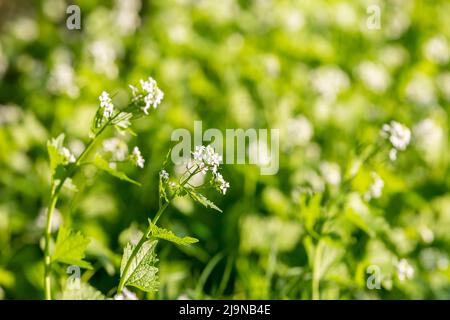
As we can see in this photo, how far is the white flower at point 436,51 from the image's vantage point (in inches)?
187

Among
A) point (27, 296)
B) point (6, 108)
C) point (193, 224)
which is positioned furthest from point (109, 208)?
point (6, 108)

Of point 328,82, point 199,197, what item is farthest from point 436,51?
point 199,197

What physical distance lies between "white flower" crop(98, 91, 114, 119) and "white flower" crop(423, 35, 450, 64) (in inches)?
130

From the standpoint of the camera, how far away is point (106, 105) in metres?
1.97

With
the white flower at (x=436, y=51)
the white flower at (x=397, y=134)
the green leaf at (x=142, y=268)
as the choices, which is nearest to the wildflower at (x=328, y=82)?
the white flower at (x=436, y=51)

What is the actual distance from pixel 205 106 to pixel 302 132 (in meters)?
0.71

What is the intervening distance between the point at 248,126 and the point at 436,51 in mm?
1756

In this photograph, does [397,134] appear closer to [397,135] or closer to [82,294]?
[397,135]

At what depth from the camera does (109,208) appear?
326 cm

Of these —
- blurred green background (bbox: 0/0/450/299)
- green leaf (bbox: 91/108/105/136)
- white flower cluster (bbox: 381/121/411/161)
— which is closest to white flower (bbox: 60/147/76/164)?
green leaf (bbox: 91/108/105/136)

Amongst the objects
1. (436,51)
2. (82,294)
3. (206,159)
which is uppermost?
(436,51)

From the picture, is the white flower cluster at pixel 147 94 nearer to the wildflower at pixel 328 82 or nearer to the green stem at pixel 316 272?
the green stem at pixel 316 272

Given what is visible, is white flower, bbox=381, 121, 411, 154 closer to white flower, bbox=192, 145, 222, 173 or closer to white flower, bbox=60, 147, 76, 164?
white flower, bbox=192, 145, 222, 173
